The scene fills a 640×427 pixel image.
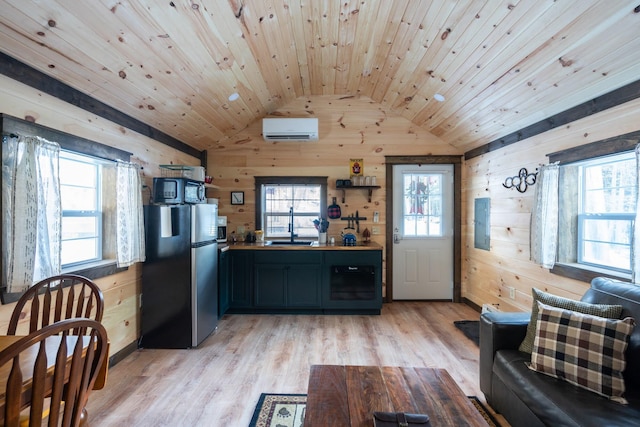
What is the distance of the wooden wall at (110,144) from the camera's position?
1.80 metres

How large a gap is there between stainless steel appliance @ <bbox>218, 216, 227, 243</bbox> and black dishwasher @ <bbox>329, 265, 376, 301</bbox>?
1555mm

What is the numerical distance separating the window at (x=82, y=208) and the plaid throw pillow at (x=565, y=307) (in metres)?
3.30

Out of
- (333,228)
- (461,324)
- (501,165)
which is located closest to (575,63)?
(501,165)

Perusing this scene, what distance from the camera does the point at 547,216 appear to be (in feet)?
8.76

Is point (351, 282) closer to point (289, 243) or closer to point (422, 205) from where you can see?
point (289, 243)

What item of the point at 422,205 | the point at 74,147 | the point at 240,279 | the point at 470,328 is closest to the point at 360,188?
the point at 422,205

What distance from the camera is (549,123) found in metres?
2.74

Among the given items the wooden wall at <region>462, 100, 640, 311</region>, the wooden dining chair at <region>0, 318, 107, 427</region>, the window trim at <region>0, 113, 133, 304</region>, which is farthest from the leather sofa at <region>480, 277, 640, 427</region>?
the window trim at <region>0, 113, 133, 304</region>

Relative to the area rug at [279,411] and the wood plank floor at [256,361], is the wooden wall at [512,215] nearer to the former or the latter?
the wood plank floor at [256,361]

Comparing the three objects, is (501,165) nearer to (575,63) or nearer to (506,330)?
(575,63)

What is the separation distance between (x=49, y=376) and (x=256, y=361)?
1.75 m

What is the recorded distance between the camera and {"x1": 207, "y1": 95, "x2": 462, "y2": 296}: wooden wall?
435 cm

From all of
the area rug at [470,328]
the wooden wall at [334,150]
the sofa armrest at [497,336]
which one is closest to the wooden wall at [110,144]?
the wooden wall at [334,150]

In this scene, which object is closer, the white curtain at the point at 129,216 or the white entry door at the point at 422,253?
the white curtain at the point at 129,216
